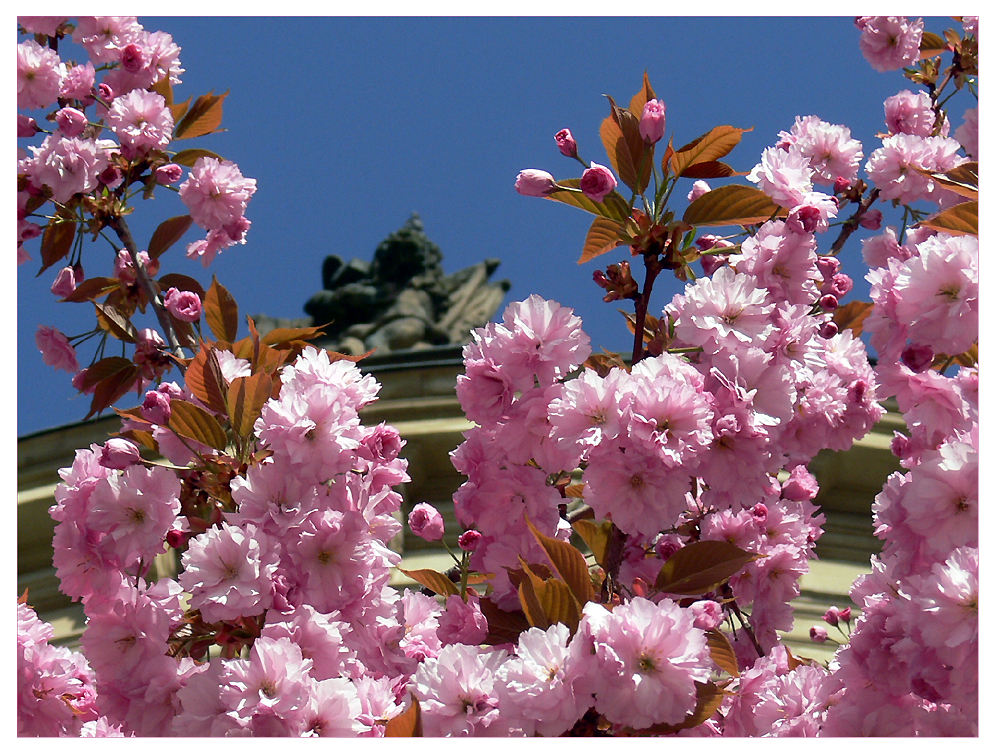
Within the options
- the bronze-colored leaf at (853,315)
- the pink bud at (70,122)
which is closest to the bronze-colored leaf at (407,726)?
the bronze-colored leaf at (853,315)

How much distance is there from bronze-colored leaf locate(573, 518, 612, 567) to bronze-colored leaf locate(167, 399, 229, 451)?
780 millimetres

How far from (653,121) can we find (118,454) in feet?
4.24

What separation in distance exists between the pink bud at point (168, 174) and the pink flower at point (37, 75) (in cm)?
59

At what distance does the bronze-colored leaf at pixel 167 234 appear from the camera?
9.82ft

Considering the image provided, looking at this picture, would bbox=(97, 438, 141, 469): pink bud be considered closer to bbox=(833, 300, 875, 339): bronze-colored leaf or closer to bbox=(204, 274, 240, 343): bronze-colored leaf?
bbox=(204, 274, 240, 343): bronze-colored leaf

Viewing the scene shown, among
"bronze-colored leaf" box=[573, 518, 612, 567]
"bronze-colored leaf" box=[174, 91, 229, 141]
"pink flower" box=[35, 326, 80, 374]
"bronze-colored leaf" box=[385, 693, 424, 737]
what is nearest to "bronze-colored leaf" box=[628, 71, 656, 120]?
"bronze-colored leaf" box=[573, 518, 612, 567]

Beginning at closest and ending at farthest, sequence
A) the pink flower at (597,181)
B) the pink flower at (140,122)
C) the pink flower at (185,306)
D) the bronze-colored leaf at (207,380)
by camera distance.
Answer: the pink flower at (597,181) < the bronze-colored leaf at (207,380) < the pink flower at (185,306) < the pink flower at (140,122)

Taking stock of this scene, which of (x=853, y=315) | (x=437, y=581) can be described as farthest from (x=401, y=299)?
(x=437, y=581)

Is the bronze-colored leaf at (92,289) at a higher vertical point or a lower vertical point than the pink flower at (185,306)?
higher

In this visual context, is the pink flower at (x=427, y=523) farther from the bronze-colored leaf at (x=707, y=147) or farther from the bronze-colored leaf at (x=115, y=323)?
the bronze-colored leaf at (x=115, y=323)

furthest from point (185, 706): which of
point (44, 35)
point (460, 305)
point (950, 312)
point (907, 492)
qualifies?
point (460, 305)

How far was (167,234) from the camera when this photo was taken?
300 cm

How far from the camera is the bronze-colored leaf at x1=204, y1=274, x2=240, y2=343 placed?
2.38 m

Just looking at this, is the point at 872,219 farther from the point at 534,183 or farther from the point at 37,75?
the point at 37,75
